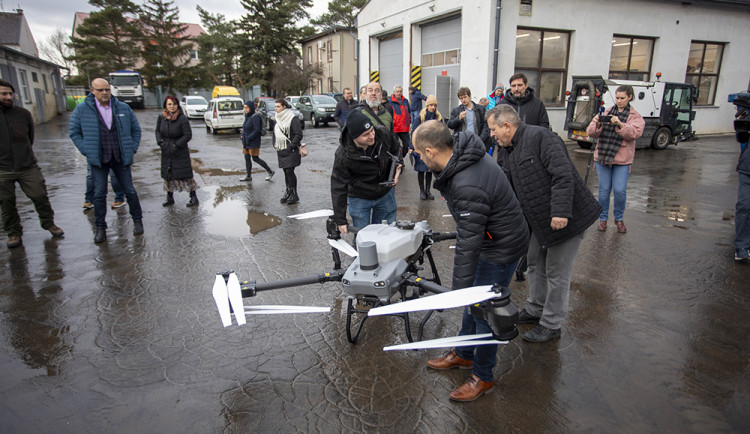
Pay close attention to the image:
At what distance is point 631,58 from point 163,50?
153ft

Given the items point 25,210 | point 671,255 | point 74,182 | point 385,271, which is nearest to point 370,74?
point 74,182

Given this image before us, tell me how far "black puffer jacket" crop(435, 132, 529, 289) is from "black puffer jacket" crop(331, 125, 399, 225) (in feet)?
3.96

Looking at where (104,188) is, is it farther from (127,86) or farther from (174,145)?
(127,86)

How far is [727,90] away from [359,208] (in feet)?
77.7

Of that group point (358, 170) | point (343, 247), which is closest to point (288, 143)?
point (358, 170)

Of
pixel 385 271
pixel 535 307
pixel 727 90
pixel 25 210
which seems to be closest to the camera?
pixel 385 271

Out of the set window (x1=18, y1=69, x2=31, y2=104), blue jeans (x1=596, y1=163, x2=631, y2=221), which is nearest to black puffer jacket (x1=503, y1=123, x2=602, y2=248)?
blue jeans (x1=596, y1=163, x2=631, y2=221)

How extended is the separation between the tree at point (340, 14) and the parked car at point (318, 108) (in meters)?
23.4

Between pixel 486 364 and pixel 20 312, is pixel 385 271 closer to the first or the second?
pixel 486 364

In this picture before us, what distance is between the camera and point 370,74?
23.8 metres

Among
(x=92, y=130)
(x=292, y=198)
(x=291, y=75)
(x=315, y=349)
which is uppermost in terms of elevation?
(x=291, y=75)

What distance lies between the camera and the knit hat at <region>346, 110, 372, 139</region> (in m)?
3.38

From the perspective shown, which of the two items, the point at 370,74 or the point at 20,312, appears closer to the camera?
the point at 20,312

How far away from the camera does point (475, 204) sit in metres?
2.35
